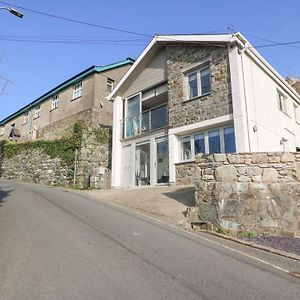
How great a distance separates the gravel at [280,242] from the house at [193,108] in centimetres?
566

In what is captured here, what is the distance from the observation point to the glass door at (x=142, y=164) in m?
18.4

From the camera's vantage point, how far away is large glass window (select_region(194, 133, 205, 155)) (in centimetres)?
1578

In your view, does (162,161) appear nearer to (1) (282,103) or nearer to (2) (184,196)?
(2) (184,196)

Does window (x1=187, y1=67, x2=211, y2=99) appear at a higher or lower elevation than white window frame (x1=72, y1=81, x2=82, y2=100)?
lower

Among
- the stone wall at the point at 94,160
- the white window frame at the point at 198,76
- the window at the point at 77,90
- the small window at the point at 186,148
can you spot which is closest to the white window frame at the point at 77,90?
the window at the point at 77,90

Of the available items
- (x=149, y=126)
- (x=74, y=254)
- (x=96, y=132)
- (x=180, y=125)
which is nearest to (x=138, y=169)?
(x=149, y=126)

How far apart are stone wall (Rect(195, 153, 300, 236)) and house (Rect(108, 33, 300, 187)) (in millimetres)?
4042

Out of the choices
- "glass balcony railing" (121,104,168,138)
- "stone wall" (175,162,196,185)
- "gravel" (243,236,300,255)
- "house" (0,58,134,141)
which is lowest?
"gravel" (243,236,300,255)

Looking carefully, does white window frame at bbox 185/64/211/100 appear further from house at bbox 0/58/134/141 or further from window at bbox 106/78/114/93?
window at bbox 106/78/114/93

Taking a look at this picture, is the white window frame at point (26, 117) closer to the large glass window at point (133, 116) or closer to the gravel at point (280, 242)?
the large glass window at point (133, 116)

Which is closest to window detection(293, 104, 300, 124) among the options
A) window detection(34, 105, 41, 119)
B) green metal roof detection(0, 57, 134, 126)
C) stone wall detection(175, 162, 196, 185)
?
stone wall detection(175, 162, 196, 185)

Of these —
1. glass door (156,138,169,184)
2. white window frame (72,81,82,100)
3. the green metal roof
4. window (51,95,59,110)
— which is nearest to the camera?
glass door (156,138,169,184)

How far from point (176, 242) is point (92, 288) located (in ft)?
10.6

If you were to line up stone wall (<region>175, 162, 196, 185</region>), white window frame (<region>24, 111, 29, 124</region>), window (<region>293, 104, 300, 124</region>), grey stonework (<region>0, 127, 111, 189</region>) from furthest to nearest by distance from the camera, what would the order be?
1. white window frame (<region>24, 111, 29, 124</region>)
2. window (<region>293, 104, 300, 124</region>)
3. grey stonework (<region>0, 127, 111, 189</region>)
4. stone wall (<region>175, 162, 196, 185</region>)
